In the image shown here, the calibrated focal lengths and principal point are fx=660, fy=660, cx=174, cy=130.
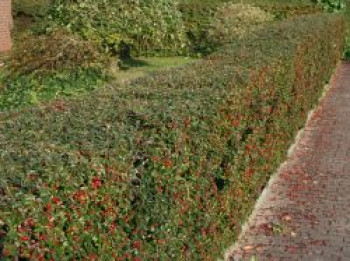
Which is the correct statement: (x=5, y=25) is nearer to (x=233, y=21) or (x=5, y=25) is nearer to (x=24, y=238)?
(x=233, y=21)

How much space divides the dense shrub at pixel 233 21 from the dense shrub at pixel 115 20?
5112 millimetres

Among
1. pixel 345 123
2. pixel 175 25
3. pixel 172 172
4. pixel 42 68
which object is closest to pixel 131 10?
pixel 175 25

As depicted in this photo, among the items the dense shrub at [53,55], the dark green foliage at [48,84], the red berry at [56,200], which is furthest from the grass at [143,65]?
the red berry at [56,200]

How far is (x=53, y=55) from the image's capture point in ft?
32.8

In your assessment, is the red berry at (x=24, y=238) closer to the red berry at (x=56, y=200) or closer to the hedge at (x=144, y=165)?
the hedge at (x=144, y=165)

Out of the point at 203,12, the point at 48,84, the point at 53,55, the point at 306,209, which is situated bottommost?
the point at 203,12

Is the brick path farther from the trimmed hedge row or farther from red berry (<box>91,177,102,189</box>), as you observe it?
the trimmed hedge row

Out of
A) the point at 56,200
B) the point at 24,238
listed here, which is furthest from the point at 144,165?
the point at 24,238

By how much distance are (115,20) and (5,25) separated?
725 cm

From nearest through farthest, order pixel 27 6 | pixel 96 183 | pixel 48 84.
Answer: pixel 96 183 < pixel 48 84 < pixel 27 6

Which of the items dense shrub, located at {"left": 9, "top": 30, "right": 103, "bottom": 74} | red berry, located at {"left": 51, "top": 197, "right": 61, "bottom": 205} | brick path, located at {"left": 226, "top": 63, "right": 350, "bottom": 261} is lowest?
brick path, located at {"left": 226, "top": 63, "right": 350, "bottom": 261}

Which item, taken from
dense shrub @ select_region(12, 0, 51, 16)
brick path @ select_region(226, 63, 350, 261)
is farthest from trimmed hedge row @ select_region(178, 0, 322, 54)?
brick path @ select_region(226, 63, 350, 261)

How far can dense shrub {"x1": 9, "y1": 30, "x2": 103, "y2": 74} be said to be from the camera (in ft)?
32.6

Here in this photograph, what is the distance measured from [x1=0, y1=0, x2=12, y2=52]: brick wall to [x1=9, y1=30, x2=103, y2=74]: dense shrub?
29.1 feet
